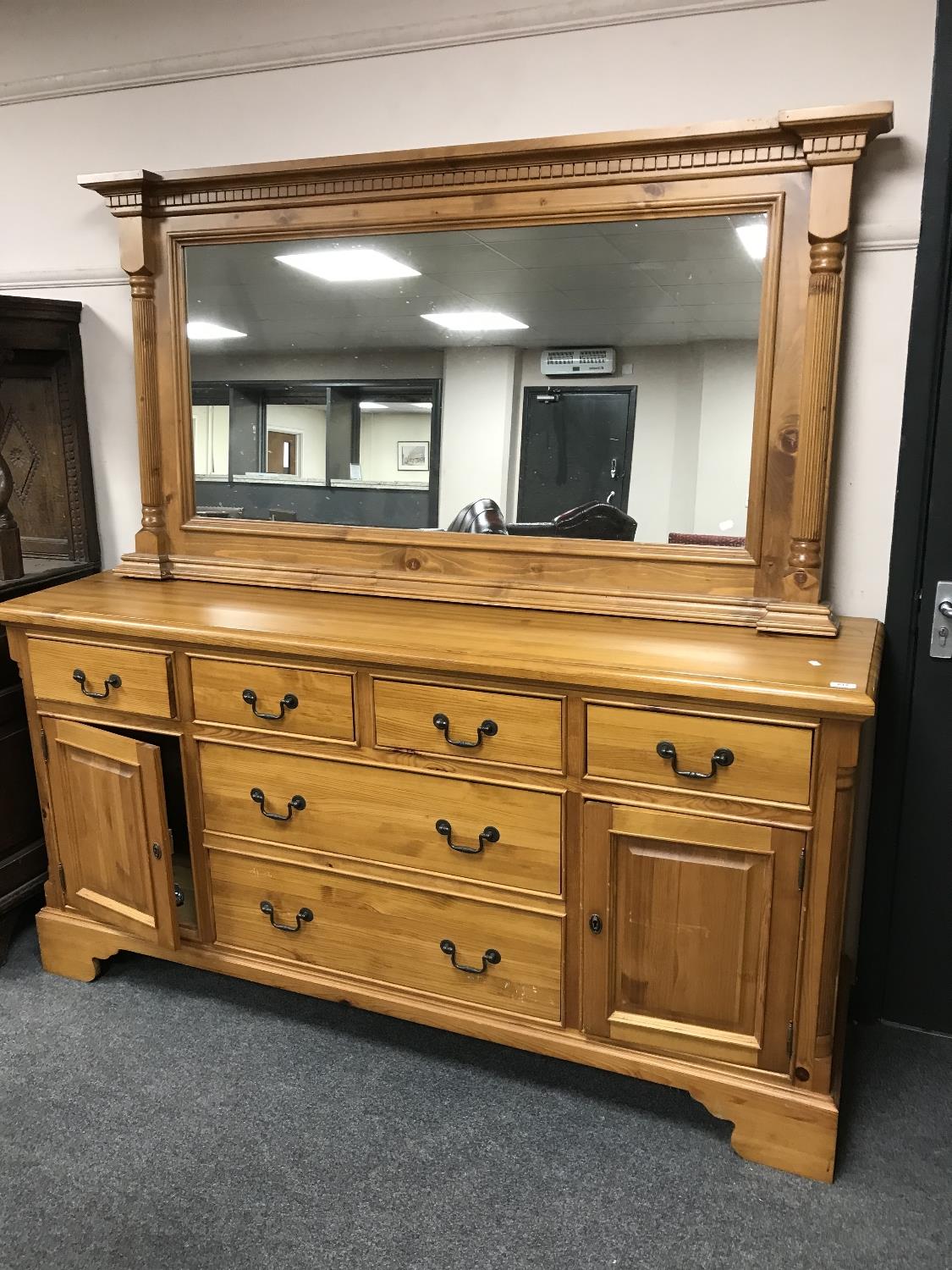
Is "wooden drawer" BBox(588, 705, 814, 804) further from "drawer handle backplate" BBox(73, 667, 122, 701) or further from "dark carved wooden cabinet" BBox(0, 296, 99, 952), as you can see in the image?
"dark carved wooden cabinet" BBox(0, 296, 99, 952)

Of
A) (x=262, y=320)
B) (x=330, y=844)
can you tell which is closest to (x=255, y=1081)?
(x=330, y=844)

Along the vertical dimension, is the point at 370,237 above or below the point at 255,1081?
above

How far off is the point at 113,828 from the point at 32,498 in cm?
110

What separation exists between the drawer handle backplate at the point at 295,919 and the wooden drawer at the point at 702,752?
0.73 meters

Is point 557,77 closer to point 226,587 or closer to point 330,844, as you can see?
point 226,587

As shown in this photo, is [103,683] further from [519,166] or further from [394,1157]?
[519,166]

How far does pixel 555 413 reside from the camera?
1.90 meters

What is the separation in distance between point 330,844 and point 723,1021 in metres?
0.82

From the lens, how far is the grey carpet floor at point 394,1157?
1454mm

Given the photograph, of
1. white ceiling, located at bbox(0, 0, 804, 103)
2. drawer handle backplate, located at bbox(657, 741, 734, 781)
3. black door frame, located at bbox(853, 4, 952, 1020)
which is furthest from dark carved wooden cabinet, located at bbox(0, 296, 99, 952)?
black door frame, located at bbox(853, 4, 952, 1020)

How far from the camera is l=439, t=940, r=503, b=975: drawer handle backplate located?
174 centimetres

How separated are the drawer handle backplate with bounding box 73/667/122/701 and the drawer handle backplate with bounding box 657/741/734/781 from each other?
1.16 metres

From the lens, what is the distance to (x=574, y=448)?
191cm

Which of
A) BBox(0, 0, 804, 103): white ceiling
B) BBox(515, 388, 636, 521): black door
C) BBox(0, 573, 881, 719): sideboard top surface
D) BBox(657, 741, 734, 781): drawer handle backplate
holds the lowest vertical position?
BBox(657, 741, 734, 781): drawer handle backplate
